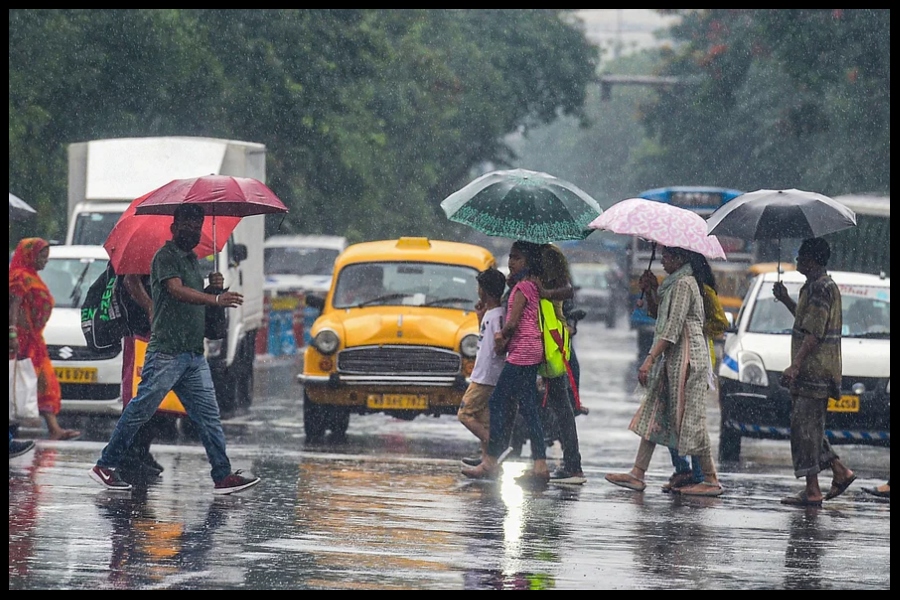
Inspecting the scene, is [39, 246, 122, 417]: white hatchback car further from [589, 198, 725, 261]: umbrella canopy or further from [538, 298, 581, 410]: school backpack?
[589, 198, 725, 261]: umbrella canopy


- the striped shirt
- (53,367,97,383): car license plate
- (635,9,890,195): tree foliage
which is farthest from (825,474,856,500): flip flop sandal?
(635,9,890,195): tree foliage

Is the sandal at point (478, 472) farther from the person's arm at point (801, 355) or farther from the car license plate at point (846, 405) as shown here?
the car license plate at point (846, 405)

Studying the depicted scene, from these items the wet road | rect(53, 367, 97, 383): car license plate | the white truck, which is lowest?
the wet road

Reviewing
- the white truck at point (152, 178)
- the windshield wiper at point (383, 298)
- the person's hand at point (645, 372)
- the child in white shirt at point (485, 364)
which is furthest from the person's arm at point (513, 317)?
the white truck at point (152, 178)

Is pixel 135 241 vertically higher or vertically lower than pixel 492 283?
higher

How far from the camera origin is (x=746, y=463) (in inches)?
555

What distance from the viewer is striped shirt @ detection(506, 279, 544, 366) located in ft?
38.0

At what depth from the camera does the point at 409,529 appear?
9.28 metres

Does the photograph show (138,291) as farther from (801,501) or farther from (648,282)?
(801,501)

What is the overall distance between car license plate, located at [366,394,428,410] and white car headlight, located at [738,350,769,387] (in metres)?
2.70

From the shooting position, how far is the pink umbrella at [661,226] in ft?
35.7

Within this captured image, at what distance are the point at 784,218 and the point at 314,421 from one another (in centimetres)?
517

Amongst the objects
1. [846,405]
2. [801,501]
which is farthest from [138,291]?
[846,405]
